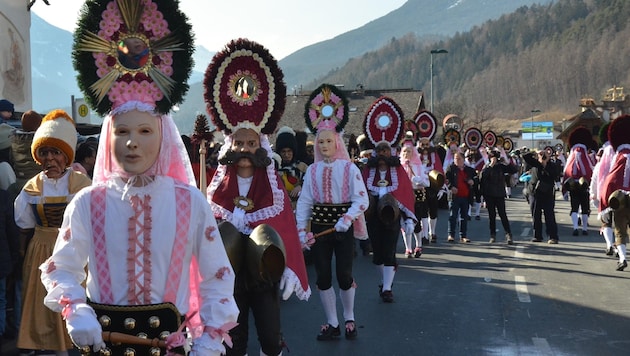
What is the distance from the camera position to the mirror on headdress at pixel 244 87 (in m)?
6.25

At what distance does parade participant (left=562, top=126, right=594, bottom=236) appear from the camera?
57.2 feet

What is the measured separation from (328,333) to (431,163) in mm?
9070

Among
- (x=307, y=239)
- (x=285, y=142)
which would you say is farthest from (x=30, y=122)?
(x=285, y=142)

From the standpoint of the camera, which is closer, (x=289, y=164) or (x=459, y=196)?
(x=289, y=164)

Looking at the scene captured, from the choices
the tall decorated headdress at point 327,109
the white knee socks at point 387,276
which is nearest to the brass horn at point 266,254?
the tall decorated headdress at point 327,109

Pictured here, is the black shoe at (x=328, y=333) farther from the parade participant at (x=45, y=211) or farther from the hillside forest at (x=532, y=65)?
the hillside forest at (x=532, y=65)

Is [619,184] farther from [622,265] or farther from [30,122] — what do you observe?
[30,122]

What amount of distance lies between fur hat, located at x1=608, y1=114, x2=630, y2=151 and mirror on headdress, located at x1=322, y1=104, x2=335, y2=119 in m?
5.06

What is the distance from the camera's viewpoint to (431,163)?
1661 centimetres

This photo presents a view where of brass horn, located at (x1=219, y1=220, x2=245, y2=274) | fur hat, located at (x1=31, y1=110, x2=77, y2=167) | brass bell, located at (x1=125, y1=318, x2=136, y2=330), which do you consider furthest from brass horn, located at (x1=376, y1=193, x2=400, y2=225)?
brass bell, located at (x1=125, y1=318, x2=136, y2=330)

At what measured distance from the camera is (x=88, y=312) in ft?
11.7

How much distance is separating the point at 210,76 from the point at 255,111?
0.47m

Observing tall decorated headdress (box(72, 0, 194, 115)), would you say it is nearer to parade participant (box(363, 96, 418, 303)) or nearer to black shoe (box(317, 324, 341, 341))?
black shoe (box(317, 324, 341, 341))

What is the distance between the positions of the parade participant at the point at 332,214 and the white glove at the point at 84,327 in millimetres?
4374
